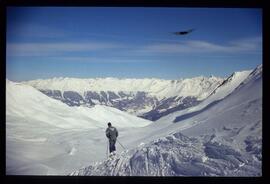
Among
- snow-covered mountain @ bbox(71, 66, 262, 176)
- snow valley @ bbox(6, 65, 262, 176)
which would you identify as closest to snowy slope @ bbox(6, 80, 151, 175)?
snow valley @ bbox(6, 65, 262, 176)

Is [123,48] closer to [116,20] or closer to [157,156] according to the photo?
[116,20]

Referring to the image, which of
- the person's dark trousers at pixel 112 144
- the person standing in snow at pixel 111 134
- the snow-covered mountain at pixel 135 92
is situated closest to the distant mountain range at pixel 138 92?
the snow-covered mountain at pixel 135 92

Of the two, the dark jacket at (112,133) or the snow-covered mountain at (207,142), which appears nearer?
the snow-covered mountain at (207,142)

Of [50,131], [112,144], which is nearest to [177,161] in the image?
[112,144]

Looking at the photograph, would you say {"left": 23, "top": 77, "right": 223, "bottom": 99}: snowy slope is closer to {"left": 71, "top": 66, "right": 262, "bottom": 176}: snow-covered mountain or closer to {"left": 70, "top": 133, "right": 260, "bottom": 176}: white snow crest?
{"left": 71, "top": 66, "right": 262, "bottom": 176}: snow-covered mountain

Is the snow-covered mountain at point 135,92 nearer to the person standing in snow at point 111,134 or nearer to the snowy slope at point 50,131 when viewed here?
the snowy slope at point 50,131
